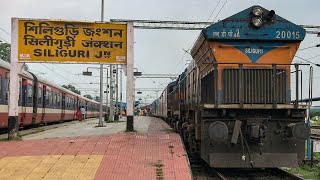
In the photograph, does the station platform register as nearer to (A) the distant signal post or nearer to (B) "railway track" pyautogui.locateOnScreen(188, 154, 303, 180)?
(B) "railway track" pyautogui.locateOnScreen(188, 154, 303, 180)

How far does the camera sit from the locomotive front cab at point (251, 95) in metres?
9.62

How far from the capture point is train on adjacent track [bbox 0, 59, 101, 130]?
17.8 meters

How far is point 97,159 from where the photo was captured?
31.8 ft

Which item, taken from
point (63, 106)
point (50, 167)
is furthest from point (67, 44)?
point (63, 106)

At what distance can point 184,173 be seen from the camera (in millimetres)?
8648

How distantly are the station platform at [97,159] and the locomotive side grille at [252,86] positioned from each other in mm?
1896

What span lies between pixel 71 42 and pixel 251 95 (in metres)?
6.98

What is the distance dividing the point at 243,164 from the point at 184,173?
1717 millimetres

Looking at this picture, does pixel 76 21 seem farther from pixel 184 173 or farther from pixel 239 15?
pixel 184 173

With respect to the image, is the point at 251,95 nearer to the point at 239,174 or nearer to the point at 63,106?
the point at 239,174

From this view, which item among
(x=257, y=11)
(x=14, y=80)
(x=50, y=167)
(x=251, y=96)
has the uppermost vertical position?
(x=257, y=11)

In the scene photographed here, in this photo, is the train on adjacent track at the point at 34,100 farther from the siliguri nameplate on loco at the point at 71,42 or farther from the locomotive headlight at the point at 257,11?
the locomotive headlight at the point at 257,11

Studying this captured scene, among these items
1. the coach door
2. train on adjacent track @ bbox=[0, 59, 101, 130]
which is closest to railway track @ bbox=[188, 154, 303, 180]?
train on adjacent track @ bbox=[0, 59, 101, 130]

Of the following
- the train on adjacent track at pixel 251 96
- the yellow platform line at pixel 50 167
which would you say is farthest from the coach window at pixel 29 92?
the train on adjacent track at pixel 251 96
